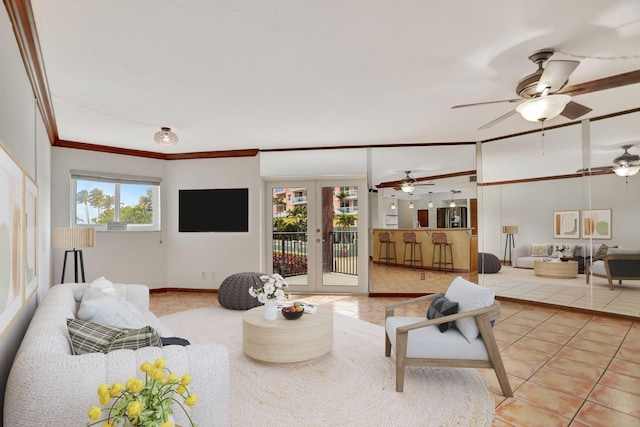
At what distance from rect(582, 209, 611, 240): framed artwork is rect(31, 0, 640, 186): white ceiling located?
3.43ft

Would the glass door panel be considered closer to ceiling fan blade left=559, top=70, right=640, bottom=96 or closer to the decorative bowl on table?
the decorative bowl on table

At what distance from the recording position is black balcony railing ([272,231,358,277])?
20.3 feet

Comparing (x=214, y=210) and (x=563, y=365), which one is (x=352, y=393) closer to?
(x=563, y=365)

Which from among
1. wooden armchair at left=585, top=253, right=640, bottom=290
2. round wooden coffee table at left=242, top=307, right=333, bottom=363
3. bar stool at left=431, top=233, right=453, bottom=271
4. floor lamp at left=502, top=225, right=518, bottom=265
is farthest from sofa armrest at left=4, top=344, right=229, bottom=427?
bar stool at left=431, top=233, right=453, bottom=271

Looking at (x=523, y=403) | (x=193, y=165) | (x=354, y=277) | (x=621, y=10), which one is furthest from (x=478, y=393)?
(x=193, y=165)

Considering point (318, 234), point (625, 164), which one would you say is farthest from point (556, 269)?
point (318, 234)

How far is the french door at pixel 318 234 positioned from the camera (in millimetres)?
6145

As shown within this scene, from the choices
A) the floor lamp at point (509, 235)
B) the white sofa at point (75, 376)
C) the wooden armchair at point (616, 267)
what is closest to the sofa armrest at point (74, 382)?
the white sofa at point (75, 376)

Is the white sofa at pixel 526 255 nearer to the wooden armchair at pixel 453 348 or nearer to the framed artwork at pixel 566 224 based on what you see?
the framed artwork at pixel 566 224

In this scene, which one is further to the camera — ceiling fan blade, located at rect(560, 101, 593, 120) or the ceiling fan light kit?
the ceiling fan light kit

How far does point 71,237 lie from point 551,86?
5.10 m

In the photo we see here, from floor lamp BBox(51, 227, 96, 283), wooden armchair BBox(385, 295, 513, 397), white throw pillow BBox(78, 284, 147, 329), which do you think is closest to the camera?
white throw pillow BBox(78, 284, 147, 329)

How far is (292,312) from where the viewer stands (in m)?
3.13

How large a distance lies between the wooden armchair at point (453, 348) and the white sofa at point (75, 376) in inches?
54.9
